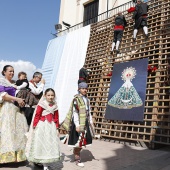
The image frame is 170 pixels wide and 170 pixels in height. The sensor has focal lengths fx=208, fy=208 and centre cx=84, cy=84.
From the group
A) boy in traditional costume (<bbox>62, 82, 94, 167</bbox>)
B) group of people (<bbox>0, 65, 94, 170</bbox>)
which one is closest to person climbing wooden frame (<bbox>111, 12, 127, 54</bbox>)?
boy in traditional costume (<bbox>62, 82, 94, 167</bbox>)

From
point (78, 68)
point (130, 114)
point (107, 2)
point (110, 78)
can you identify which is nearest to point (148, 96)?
point (130, 114)

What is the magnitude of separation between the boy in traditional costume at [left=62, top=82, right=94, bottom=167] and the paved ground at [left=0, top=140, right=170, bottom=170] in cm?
25

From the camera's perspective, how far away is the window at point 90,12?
9.98m

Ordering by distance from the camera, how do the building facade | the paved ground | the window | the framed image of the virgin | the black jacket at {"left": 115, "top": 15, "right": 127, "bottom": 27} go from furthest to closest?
the window → the building facade → the black jacket at {"left": 115, "top": 15, "right": 127, "bottom": 27} → the framed image of the virgin → the paved ground

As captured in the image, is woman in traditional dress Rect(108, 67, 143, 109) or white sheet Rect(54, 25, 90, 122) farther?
white sheet Rect(54, 25, 90, 122)

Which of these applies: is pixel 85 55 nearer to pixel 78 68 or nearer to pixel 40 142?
pixel 78 68

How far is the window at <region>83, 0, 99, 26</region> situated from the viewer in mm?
9984

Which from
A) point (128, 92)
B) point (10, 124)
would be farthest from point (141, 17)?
point (10, 124)

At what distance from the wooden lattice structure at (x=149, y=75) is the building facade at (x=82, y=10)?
280 cm

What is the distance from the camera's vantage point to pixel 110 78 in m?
5.67

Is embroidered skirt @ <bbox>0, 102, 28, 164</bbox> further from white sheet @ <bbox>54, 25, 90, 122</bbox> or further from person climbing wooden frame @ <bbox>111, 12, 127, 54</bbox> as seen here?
person climbing wooden frame @ <bbox>111, 12, 127, 54</bbox>

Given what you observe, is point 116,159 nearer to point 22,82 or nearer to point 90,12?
point 22,82

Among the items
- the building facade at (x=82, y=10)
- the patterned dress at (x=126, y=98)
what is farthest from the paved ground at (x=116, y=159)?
the building facade at (x=82, y=10)

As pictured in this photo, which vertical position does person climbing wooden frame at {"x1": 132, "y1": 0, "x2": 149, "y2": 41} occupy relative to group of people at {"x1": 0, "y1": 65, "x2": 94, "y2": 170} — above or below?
above
